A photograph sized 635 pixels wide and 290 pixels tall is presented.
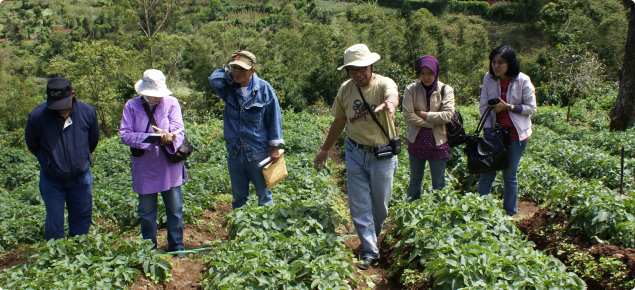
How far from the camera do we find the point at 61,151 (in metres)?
4.05

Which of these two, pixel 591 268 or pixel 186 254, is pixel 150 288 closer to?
pixel 186 254

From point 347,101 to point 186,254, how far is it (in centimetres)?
228

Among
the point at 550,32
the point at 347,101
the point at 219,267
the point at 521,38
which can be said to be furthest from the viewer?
the point at 521,38

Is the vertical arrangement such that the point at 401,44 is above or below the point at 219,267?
above

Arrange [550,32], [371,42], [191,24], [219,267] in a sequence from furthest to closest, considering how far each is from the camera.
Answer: [191,24] < [550,32] < [371,42] < [219,267]

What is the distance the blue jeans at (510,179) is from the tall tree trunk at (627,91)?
811 centimetres

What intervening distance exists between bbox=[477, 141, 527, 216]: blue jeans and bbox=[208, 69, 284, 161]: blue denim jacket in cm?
239

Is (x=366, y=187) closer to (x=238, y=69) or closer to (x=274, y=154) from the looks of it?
(x=274, y=154)

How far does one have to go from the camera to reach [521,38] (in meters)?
50.8

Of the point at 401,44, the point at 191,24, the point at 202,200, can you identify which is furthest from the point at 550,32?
the point at 191,24

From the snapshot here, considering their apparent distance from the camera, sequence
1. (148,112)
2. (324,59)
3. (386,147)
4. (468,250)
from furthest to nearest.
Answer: (324,59) → (148,112) → (386,147) → (468,250)

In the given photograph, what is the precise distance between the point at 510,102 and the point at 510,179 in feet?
2.78

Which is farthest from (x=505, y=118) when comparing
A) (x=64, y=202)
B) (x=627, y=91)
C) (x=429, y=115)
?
(x=627, y=91)

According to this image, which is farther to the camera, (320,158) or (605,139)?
(605,139)
